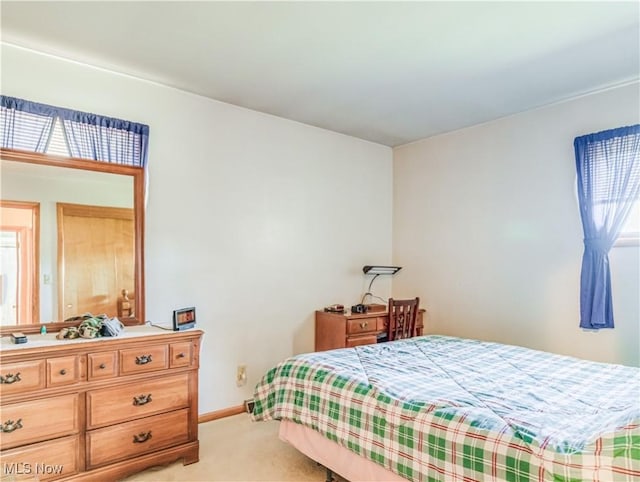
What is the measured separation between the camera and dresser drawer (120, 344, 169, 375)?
7.18 ft

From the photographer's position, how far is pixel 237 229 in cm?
328

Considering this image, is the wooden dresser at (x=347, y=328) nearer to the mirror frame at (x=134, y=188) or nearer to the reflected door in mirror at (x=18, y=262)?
the mirror frame at (x=134, y=188)

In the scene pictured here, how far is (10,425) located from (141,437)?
2.03ft

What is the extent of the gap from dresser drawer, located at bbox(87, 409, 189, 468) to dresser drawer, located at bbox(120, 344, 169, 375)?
279 millimetres

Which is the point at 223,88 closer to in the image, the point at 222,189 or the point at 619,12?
the point at 222,189

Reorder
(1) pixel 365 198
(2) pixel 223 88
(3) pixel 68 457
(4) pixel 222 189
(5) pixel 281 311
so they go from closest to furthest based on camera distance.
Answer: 1. (3) pixel 68 457
2. (2) pixel 223 88
3. (4) pixel 222 189
4. (5) pixel 281 311
5. (1) pixel 365 198

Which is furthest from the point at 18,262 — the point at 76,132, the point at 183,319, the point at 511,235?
A: the point at 511,235

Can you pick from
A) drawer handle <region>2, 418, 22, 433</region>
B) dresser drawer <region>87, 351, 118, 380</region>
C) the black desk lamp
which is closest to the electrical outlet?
dresser drawer <region>87, 351, 118, 380</region>

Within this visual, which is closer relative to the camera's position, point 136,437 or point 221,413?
point 136,437

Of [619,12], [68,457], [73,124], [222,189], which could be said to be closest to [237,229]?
[222,189]

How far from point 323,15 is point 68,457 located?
257 centimetres

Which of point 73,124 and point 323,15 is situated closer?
point 323,15

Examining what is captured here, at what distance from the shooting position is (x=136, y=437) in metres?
2.20

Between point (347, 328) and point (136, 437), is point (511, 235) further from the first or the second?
point (136, 437)
